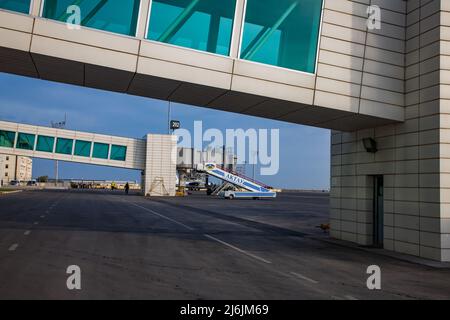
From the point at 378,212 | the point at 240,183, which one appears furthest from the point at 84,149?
the point at 378,212

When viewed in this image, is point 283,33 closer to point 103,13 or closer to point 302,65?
point 302,65

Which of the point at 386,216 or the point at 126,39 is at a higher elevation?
the point at 126,39

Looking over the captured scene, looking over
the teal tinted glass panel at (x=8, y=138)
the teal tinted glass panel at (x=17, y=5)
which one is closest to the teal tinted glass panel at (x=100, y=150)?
the teal tinted glass panel at (x=8, y=138)

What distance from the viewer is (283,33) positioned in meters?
13.7

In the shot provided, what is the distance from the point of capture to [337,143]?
18109mm

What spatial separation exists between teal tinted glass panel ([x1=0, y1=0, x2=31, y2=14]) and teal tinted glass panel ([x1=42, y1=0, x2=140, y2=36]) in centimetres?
41

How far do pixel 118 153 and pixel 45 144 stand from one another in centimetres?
1086

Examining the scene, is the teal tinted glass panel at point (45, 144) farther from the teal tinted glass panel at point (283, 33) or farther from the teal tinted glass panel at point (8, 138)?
the teal tinted glass panel at point (283, 33)

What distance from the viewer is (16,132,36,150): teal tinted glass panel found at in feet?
231

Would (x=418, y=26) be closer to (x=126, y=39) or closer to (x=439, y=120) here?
(x=439, y=120)

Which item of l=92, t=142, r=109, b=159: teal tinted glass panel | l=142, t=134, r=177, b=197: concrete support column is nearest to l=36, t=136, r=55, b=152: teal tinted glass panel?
l=92, t=142, r=109, b=159: teal tinted glass panel

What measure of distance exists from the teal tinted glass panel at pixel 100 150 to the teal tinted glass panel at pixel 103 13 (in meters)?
62.7

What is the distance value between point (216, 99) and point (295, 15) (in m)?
3.37
